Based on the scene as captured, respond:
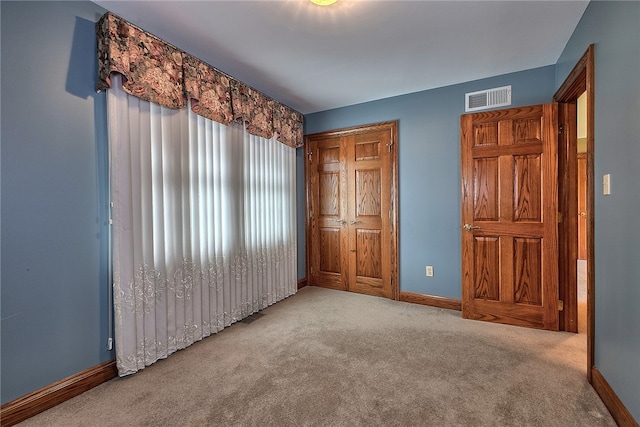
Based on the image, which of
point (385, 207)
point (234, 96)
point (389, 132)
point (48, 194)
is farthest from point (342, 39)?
point (48, 194)

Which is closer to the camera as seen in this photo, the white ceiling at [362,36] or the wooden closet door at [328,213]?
the white ceiling at [362,36]

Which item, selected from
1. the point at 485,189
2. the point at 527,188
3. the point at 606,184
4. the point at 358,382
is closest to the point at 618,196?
the point at 606,184

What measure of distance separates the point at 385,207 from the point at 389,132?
927 millimetres

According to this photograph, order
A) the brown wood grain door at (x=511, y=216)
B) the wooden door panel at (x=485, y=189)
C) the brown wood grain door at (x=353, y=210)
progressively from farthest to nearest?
1. the brown wood grain door at (x=353, y=210)
2. the wooden door panel at (x=485, y=189)
3. the brown wood grain door at (x=511, y=216)

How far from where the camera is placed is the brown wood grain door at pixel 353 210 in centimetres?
356

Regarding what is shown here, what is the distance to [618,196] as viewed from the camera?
1.52m

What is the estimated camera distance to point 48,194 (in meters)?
1.66

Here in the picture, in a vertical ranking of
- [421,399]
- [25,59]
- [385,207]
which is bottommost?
[421,399]

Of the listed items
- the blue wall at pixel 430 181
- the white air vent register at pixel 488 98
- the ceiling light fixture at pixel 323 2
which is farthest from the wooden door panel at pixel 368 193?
the ceiling light fixture at pixel 323 2

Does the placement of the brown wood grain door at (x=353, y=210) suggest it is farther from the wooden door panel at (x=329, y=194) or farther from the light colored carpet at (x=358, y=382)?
the light colored carpet at (x=358, y=382)

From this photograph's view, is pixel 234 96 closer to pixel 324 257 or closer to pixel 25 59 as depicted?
pixel 25 59

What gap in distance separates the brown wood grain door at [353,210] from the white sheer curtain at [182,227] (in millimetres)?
838

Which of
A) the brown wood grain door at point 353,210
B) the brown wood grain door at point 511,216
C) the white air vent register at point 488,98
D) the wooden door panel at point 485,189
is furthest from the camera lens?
the brown wood grain door at point 353,210

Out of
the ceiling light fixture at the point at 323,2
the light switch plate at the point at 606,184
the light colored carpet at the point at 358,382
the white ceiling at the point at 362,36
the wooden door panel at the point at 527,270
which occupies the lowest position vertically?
the light colored carpet at the point at 358,382
